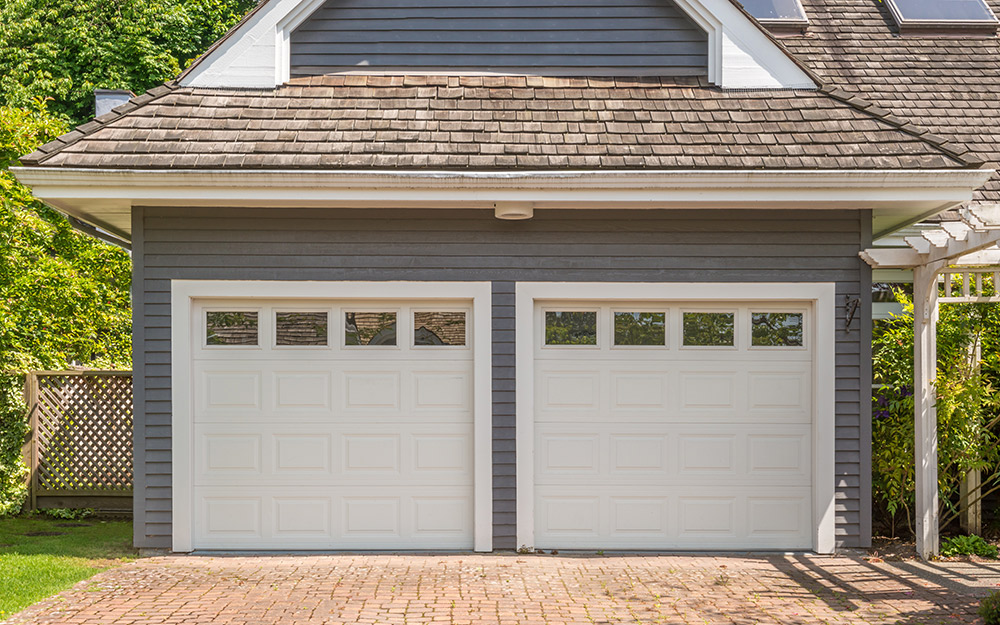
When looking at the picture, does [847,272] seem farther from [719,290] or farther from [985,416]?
[985,416]

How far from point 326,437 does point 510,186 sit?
256 cm

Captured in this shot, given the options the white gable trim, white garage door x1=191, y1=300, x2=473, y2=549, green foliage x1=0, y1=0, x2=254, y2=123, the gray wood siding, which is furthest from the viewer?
green foliage x1=0, y1=0, x2=254, y2=123

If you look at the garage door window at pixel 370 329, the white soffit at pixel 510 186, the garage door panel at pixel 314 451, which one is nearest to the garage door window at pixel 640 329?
the white soffit at pixel 510 186

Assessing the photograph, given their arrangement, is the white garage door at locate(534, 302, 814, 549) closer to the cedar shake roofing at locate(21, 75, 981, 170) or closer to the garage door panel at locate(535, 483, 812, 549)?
the garage door panel at locate(535, 483, 812, 549)

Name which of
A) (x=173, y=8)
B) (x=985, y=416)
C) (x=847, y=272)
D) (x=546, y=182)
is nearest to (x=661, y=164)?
(x=546, y=182)

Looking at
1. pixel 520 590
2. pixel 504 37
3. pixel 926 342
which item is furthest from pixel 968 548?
pixel 504 37

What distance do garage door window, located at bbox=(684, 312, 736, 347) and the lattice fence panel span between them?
576 centimetres

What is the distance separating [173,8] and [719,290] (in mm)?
18827

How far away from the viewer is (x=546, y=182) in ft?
21.3

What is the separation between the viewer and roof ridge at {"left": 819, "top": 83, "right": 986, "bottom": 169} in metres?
6.53

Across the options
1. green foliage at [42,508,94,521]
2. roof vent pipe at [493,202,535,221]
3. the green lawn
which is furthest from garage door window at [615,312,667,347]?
green foliage at [42,508,94,521]

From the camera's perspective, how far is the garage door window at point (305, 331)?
710 centimetres

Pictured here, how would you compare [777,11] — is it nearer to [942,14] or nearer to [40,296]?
[942,14]

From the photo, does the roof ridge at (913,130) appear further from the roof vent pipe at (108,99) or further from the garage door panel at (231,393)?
the roof vent pipe at (108,99)
